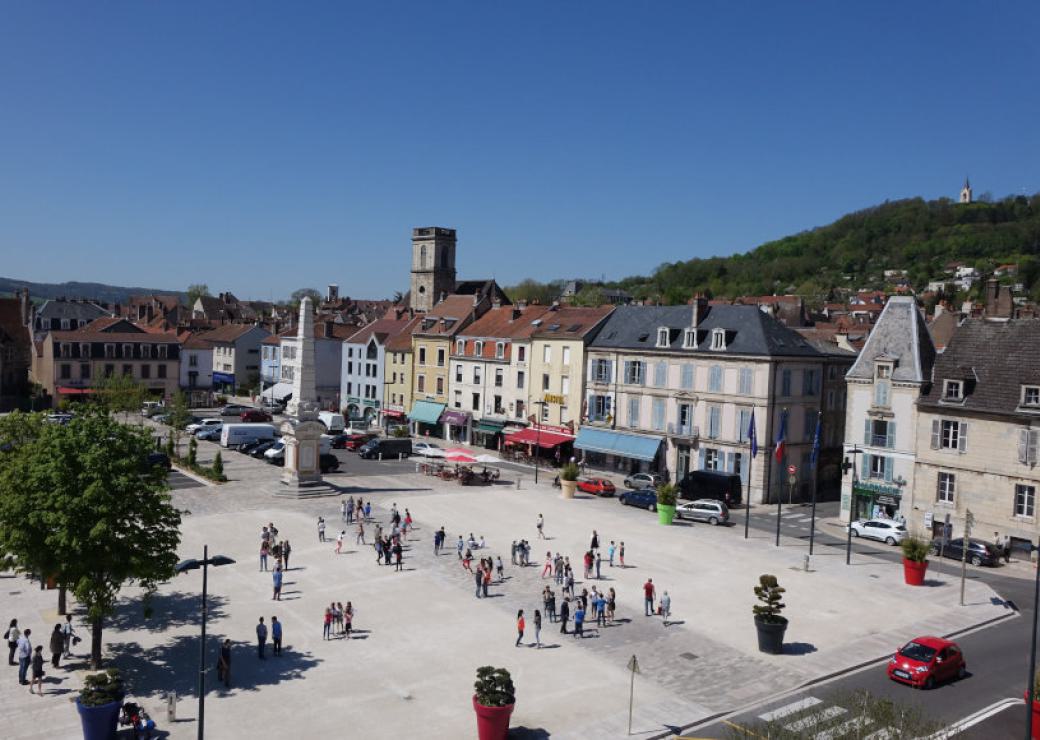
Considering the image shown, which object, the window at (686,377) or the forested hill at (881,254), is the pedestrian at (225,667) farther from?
the forested hill at (881,254)

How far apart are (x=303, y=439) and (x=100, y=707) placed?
2992 cm

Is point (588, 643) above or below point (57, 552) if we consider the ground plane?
below

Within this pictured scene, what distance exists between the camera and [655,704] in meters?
21.0

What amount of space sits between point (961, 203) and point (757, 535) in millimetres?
186862

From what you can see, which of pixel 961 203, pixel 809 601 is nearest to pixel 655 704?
pixel 809 601

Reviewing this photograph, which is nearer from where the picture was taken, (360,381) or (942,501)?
(942,501)

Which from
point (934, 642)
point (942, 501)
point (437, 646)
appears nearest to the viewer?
point (934, 642)

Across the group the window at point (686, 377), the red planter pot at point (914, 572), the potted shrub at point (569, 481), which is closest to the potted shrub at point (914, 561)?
the red planter pot at point (914, 572)

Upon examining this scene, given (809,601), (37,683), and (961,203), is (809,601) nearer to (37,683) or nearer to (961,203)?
(37,683)

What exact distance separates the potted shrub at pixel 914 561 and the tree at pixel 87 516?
25234 mm

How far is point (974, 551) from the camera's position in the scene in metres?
36.8

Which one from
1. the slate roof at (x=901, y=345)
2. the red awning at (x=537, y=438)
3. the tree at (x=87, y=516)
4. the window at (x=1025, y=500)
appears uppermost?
the slate roof at (x=901, y=345)

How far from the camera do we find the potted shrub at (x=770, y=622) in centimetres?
2442

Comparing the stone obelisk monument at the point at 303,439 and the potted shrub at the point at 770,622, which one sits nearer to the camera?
the potted shrub at the point at 770,622
